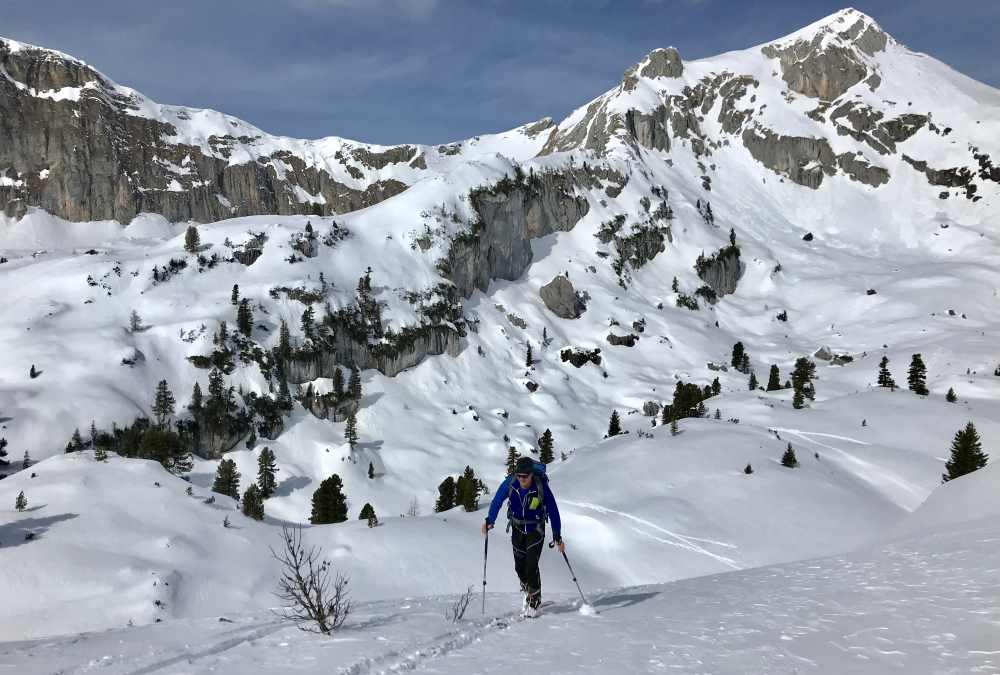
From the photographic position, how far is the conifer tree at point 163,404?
6575 centimetres

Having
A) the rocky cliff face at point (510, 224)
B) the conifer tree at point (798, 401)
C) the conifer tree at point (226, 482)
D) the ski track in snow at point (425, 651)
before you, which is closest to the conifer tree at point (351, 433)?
the conifer tree at point (226, 482)

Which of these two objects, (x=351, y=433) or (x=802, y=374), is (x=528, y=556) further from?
(x=802, y=374)

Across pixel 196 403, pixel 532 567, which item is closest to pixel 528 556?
pixel 532 567

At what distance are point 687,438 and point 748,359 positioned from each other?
2828 inches

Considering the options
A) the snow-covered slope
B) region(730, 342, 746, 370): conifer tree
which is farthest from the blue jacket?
region(730, 342, 746, 370): conifer tree

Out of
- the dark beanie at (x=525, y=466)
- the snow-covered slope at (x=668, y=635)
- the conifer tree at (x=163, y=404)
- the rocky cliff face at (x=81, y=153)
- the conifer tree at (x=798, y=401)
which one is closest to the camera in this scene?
the snow-covered slope at (x=668, y=635)

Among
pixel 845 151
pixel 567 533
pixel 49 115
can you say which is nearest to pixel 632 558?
pixel 567 533

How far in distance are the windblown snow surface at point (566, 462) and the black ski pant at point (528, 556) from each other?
69 centimetres

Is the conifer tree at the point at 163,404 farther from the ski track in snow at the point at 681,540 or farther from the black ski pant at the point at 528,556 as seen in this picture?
the black ski pant at the point at 528,556

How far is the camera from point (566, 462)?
153 ft

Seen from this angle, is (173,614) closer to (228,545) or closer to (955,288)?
(228,545)

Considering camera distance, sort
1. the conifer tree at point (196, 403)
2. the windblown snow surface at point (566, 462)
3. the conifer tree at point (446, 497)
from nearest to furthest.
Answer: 1. the windblown snow surface at point (566, 462)
2. the conifer tree at point (446, 497)
3. the conifer tree at point (196, 403)

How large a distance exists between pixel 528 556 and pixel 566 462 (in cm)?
3652

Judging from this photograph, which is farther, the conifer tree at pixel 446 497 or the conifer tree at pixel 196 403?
the conifer tree at pixel 196 403
